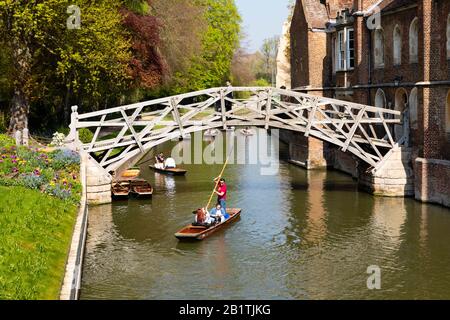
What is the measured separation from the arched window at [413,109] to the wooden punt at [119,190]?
11.4 meters

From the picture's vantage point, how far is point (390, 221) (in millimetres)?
21781

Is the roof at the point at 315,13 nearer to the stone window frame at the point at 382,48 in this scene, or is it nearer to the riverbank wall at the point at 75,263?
the stone window frame at the point at 382,48

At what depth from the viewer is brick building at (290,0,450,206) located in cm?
2356

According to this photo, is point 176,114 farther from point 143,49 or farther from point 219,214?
point 143,49

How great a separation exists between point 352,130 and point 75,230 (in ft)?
41.7

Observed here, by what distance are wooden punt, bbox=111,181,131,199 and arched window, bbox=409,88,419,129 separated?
11.4 meters

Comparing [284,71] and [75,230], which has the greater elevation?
[284,71]

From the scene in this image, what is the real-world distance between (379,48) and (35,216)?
1823cm

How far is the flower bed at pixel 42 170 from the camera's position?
65.5 ft

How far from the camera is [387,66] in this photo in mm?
28219

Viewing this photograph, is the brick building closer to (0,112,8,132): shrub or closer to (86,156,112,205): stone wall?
(86,156,112,205): stone wall

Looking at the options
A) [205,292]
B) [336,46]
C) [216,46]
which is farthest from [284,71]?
[205,292]

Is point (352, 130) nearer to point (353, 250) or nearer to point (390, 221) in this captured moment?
point (390, 221)

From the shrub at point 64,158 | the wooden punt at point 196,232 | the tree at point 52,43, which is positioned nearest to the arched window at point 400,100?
the wooden punt at point 196,232
